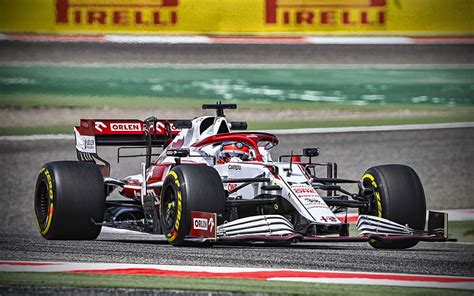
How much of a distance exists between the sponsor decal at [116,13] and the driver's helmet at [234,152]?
8.61 metres

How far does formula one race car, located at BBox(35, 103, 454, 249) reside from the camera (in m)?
8.87

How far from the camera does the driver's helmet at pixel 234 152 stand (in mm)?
10086

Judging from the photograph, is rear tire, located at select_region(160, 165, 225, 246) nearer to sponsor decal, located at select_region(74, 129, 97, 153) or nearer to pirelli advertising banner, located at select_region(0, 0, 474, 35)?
sponsor decal, located at select_region(74, 129, 97, 153)

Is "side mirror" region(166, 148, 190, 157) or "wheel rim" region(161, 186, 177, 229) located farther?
"side mirror" region(166, 148, 190, 157)

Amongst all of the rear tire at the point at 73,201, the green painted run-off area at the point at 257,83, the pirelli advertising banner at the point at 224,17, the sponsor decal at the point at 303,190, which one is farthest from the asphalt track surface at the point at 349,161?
the pirelli advertising banner at the point at 224,17

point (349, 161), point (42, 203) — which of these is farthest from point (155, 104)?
point (42, 203)

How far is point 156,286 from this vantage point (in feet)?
19.6

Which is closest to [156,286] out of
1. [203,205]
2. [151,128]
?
[203,205]

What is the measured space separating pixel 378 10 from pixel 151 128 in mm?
8050

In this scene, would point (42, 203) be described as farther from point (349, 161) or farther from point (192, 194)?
point (349, 161)

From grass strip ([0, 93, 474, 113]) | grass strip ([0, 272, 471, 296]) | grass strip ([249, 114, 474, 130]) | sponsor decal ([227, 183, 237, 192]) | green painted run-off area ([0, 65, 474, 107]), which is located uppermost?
green painted run-off area ([0, 65, 474, 107])

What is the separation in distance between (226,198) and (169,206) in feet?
1.77

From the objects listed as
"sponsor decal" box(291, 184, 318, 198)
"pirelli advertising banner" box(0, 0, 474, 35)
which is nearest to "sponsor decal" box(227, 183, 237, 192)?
"sponsor decal" box(291, 184, 318, 198)

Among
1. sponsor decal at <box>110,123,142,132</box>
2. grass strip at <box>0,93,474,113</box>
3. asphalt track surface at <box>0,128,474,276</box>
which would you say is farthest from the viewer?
grass strip at <box>0,93,474,113</box>
